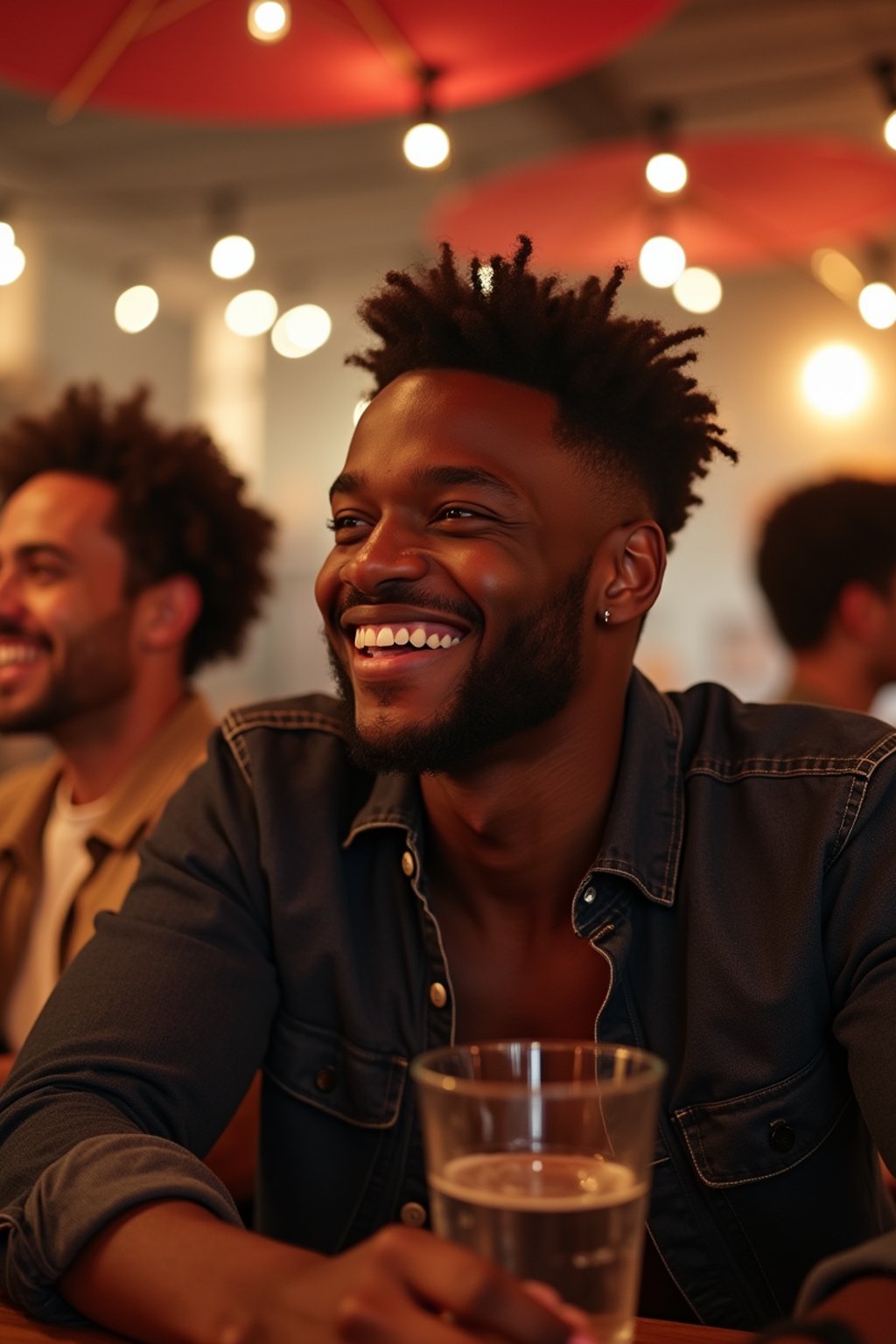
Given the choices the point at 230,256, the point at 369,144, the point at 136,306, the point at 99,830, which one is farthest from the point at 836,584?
the point at 369,144

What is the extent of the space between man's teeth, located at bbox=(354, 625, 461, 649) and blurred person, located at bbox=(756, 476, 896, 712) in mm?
2309

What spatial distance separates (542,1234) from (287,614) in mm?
7649

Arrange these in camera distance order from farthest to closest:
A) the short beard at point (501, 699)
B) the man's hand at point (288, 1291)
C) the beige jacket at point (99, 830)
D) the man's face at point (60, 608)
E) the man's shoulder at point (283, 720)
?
1. the man's face at point (60, 608)
2. the beige jacket at point (99, 830)
3. the man's shoulder at point (283, 720)
4. the short beard at point (501, 699)
5. the man's hand at point (288, 1291)

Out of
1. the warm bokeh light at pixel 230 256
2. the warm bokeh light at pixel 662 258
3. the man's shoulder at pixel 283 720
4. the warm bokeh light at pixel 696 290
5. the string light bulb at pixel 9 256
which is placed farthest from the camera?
the warm bokeh light at pixel 696 290

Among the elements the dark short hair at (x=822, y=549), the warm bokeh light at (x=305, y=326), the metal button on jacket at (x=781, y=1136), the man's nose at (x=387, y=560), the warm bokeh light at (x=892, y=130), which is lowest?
the metal button on jacket at (x=781, y=1136)

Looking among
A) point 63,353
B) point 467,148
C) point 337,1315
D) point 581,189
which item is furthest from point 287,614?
point 337,1315

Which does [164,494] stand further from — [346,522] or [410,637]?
[410,637]

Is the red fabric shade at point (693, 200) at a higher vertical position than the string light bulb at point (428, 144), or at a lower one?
higher

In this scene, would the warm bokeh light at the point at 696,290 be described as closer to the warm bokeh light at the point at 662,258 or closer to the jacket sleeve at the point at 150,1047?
the warm bokeh light at the point at 662,258

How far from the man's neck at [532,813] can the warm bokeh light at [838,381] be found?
6.12m

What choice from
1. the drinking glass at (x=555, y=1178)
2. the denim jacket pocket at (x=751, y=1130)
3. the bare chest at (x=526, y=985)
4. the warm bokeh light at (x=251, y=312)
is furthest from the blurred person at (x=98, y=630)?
the warm bokeh light at (x=251, y=312)

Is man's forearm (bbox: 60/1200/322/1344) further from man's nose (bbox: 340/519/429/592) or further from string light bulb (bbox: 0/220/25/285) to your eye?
string light bulb (bbox: 0/220/25/285)

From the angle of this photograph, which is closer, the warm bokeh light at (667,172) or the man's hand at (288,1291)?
the man's hand at (288,1291)

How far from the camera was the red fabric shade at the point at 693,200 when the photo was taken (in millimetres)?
3732
